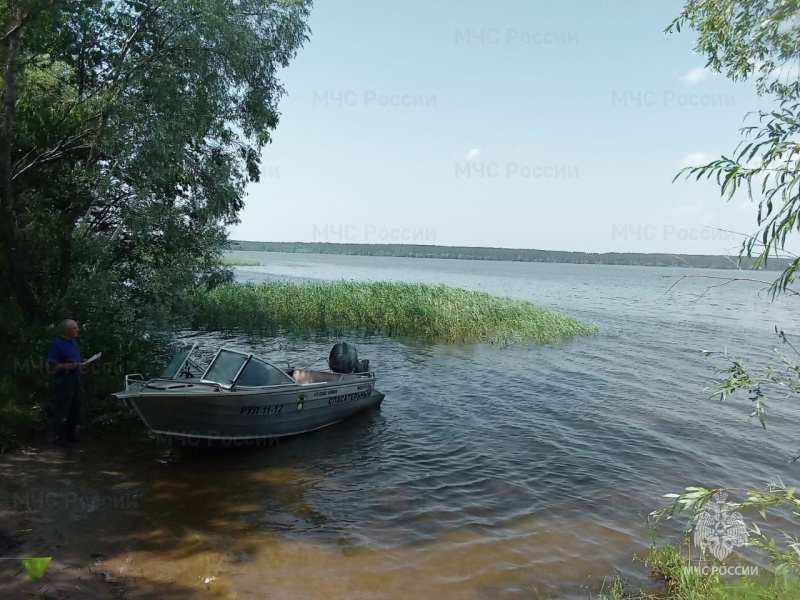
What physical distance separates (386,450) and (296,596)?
559 cm

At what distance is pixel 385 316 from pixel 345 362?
1257 centimetres

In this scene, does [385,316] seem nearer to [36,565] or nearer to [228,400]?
[228,400]

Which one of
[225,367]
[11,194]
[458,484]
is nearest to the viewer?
[458,484]

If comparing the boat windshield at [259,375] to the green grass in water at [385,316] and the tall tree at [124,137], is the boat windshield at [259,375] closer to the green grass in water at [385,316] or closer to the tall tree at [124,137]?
the tall tree at [124,137]

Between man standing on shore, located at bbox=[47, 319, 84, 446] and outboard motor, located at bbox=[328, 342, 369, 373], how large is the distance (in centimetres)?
633

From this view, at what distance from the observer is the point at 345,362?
47.2ft

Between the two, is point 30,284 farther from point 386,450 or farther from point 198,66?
point 386,450

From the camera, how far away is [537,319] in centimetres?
2847

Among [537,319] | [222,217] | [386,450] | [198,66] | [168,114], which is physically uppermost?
[198,66]

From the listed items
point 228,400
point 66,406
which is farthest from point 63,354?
point 228,400

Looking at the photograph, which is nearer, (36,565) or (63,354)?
(36,565)

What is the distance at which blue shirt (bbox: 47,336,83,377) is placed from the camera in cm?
946

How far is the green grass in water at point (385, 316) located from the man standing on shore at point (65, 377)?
50.4 ft

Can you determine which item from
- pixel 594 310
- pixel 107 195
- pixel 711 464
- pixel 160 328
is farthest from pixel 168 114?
pixel 594 310
